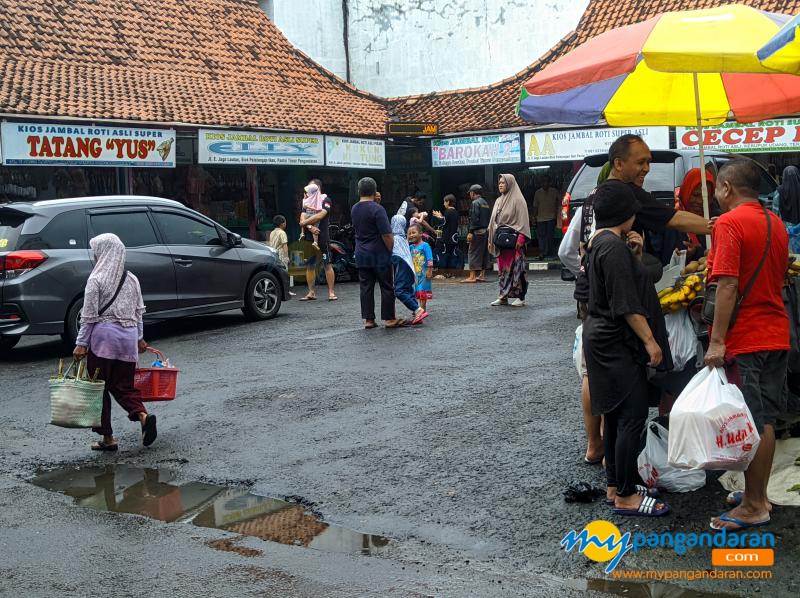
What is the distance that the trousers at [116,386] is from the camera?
298 inches

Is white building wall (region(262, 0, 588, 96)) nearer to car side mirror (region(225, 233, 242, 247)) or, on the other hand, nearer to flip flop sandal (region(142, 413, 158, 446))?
car side mirror (region(225, 233, 242, 247))

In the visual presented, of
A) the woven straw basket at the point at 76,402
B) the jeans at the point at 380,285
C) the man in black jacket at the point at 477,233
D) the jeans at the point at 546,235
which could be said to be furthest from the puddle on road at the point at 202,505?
the jeans at the point at 546,235

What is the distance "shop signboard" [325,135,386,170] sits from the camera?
2303 cm

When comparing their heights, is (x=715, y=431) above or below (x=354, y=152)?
below

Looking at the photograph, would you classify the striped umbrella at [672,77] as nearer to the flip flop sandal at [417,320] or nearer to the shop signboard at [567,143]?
the flip flop sandal at [417,320]

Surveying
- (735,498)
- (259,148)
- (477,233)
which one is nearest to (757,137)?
(477,233)

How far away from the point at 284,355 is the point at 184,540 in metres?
5.77

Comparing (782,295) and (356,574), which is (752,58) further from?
(356,574)

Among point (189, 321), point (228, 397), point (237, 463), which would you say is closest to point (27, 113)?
point (189, 321)

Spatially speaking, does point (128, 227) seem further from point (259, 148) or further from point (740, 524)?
point (740, 524)

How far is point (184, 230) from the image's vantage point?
13.6m

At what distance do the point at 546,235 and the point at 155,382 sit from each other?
17.3 meters

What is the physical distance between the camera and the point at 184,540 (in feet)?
18.1

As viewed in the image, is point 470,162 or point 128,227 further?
point 470,162
